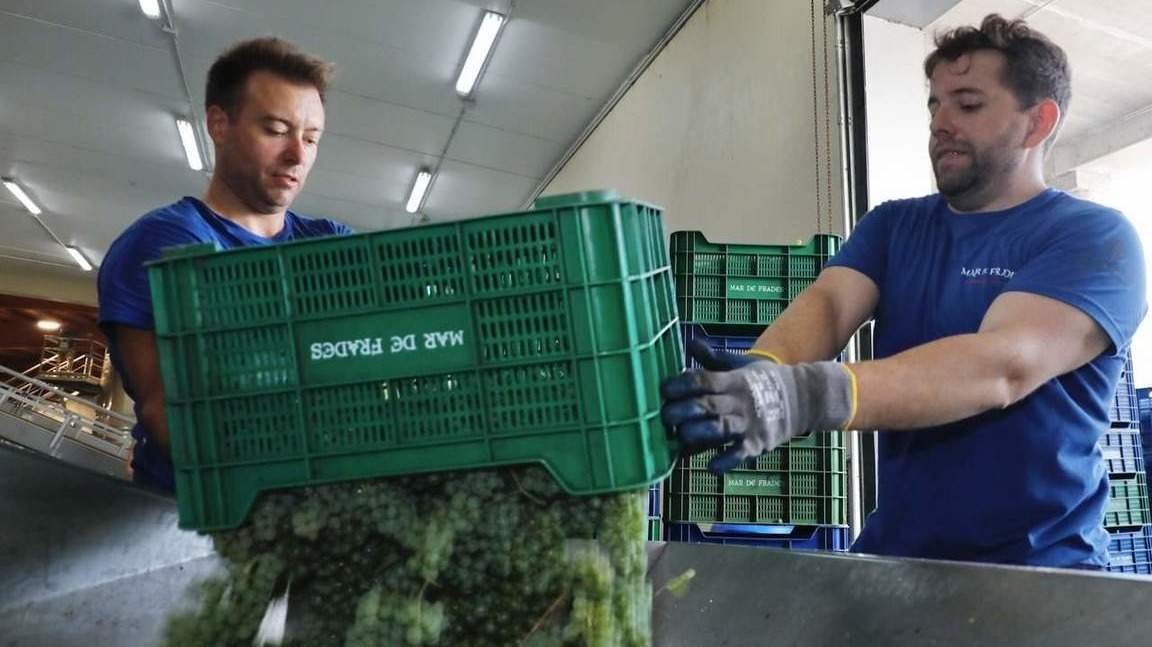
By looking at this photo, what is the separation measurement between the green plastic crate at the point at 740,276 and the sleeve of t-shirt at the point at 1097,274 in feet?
3.77

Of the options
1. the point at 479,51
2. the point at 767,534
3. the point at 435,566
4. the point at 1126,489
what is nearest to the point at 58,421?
the point at 479,51

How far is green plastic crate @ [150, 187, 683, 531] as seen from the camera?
84 centimetres

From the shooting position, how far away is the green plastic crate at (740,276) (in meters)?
2.54

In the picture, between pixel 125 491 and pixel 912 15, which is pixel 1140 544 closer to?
pixel 912 15

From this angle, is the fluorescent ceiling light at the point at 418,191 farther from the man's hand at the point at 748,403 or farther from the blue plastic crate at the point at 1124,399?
the man's hand at the point at 748,403

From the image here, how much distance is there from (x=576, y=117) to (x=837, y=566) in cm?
648

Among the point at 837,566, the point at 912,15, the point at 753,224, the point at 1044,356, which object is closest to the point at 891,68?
the point at 912,15

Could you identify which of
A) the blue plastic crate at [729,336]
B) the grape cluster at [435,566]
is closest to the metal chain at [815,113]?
the blue plastic crate at [729,336]

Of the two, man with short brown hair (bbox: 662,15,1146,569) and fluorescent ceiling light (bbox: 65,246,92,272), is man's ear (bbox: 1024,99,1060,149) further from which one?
fluorescent ceiling light (bbox: 65,246,92,272)

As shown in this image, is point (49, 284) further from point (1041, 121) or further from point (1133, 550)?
point (1041, 121)

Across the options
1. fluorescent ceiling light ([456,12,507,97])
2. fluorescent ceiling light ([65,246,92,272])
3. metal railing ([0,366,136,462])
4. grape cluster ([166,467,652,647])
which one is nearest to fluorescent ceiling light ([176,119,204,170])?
metal railing ([0,366,136,462])

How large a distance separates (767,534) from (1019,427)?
1.16 m

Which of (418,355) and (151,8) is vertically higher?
(151,8)

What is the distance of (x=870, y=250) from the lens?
5.55 ft
